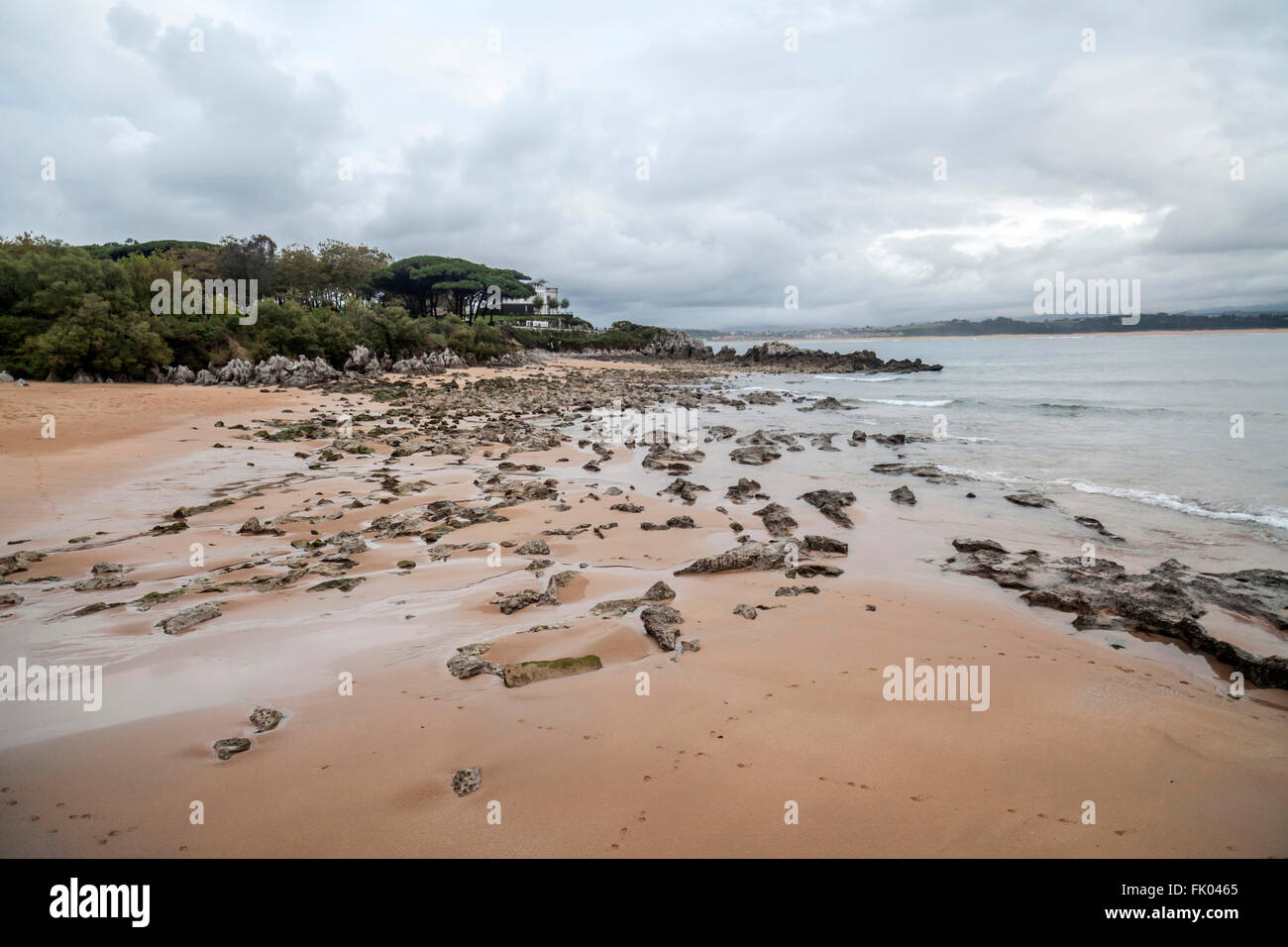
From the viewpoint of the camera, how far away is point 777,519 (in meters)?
10.6

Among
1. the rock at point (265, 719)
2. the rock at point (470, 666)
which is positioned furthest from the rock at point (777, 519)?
the rock at point (265, 719)

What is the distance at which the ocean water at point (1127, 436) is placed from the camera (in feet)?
41.3

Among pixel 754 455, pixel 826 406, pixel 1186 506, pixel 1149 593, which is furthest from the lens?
pixel 826 406

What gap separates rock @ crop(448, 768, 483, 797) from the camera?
3.68 metres

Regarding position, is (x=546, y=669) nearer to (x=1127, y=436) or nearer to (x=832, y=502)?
(x=832, y=502)

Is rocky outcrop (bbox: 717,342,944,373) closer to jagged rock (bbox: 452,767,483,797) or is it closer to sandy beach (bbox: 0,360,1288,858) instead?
sandy beach (bbox: 0,360,1288,858)

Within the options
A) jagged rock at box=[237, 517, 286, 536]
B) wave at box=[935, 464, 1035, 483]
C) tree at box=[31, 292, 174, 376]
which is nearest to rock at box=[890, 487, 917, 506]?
wave at box=[935, 464, 1035, 483]

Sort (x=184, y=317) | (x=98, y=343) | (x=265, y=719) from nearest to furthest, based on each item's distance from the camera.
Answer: (x=265, y=719) → (x=98, y=343) → (x=184, y=317)

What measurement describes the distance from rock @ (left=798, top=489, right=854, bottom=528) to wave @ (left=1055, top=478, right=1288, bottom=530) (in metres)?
6.51

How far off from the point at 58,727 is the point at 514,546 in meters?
5.32

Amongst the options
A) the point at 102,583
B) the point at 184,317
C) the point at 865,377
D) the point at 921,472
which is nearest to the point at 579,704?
the point at 102,583

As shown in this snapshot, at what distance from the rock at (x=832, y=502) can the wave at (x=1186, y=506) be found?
651 centimetres

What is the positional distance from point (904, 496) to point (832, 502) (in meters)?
2.03

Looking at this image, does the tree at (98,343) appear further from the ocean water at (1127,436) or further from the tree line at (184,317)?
the ocean water at (1127,436)
